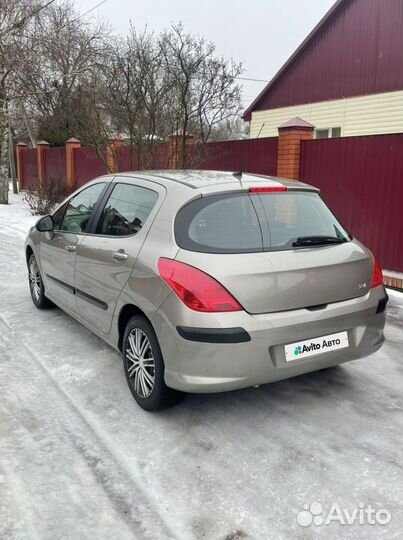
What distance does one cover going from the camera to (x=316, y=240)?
3.26m

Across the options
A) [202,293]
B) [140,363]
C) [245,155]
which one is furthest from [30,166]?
Result: [202,293]

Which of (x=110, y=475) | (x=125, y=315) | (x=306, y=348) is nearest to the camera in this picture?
(x=110, y=475)

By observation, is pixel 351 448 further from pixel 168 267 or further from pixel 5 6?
pixel 5 6

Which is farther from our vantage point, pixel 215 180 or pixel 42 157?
pixel 42 157

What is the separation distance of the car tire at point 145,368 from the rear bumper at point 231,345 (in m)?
0.14

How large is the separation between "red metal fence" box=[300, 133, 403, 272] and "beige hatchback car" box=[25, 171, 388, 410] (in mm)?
3884

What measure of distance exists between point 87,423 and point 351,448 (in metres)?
1.65

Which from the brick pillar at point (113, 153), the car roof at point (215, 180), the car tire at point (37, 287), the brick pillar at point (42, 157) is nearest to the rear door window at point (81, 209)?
the car roof at point (215, 180)

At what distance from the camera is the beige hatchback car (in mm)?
2809

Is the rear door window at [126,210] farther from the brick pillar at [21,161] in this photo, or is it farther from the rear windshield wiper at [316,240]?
the brick pillar at [21,161]

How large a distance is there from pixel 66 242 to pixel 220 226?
1.91 meters

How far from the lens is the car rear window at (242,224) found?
299 cm

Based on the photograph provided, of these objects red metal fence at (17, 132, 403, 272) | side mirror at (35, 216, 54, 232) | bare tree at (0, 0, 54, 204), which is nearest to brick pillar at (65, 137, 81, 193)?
bare tree at (0, 0, 54, 204)

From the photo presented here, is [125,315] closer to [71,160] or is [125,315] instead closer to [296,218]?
[296,218]
